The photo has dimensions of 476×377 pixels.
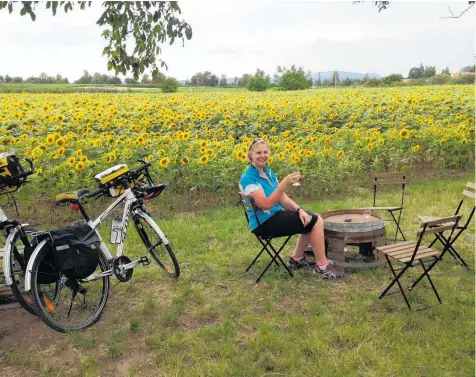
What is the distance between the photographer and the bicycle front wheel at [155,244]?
477cm

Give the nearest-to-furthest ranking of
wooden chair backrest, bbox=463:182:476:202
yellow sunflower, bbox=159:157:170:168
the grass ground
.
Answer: the grass ground
wooden chair backrest, bbox=463:182:476:202
yellow sunflower, bbox=159:157:170:168

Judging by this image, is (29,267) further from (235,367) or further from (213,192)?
(213,192)

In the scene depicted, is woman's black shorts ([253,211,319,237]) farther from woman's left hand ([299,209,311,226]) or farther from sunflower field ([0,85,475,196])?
sunflower field ([0,85,475,196])

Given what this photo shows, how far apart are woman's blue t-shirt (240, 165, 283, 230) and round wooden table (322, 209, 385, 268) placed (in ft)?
1.93

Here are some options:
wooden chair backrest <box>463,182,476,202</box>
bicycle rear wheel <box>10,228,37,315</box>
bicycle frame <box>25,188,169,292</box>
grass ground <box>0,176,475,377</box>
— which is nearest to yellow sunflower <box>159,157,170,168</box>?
grass ground <box>0,176,475,377</box>

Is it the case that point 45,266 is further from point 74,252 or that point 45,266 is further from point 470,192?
point 470,192

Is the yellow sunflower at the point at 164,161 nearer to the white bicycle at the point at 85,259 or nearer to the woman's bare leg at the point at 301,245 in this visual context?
the white bicycle at the point at 85,259

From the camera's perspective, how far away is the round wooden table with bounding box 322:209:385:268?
494cm

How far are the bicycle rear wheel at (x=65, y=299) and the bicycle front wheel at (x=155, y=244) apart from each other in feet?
1.87

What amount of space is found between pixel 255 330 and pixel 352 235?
4.94 feet

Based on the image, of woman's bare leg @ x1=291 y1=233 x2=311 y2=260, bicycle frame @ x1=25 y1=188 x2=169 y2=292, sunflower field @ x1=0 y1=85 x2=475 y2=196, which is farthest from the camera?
sunflower field @ x1=0 y1=85 x2=475 y2=196

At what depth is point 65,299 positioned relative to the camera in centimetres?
455

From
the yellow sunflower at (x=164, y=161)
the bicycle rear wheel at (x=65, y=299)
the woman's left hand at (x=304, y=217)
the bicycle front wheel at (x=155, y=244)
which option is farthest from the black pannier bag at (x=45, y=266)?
the yellow sunflower at (x=164, y=161)

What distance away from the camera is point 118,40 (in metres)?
4.76
